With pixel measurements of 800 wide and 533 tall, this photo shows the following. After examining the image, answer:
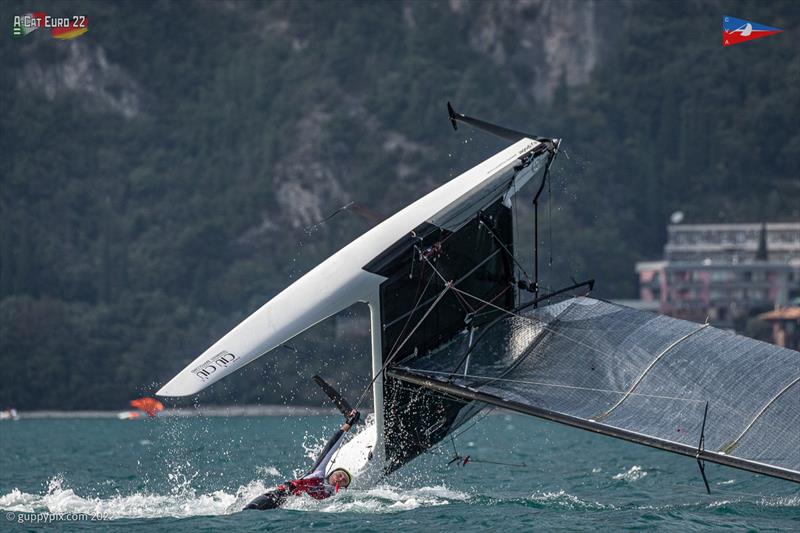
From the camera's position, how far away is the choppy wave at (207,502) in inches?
1047

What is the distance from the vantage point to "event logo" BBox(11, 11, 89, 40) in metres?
155

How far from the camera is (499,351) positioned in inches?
1020

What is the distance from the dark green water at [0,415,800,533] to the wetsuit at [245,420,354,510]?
204 mm

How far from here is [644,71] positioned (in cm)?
16800

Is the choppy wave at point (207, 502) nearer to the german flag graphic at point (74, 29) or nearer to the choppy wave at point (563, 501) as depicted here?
the choppy wave at point (563, 501)

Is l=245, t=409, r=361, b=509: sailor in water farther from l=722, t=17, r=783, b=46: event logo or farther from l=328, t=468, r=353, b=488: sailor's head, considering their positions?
l=722, t=17, r=783, b=46: event logo

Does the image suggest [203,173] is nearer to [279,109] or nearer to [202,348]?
[279,109]

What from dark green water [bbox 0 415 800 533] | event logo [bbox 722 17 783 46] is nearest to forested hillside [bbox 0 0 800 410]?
dark green water [bbox 0 415 800 533]

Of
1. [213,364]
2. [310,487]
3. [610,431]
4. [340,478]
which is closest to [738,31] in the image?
[340,478]

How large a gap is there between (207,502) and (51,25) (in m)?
139

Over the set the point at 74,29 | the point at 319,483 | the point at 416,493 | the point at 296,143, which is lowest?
the point at 296,143

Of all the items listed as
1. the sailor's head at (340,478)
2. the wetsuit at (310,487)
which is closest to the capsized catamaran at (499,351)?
the sailor's head at (340,478)

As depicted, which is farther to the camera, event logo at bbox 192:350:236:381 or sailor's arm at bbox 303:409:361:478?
sailor's arm at bbox 303:409:361:478

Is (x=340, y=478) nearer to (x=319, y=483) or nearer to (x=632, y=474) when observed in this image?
(x=319, y=483)
